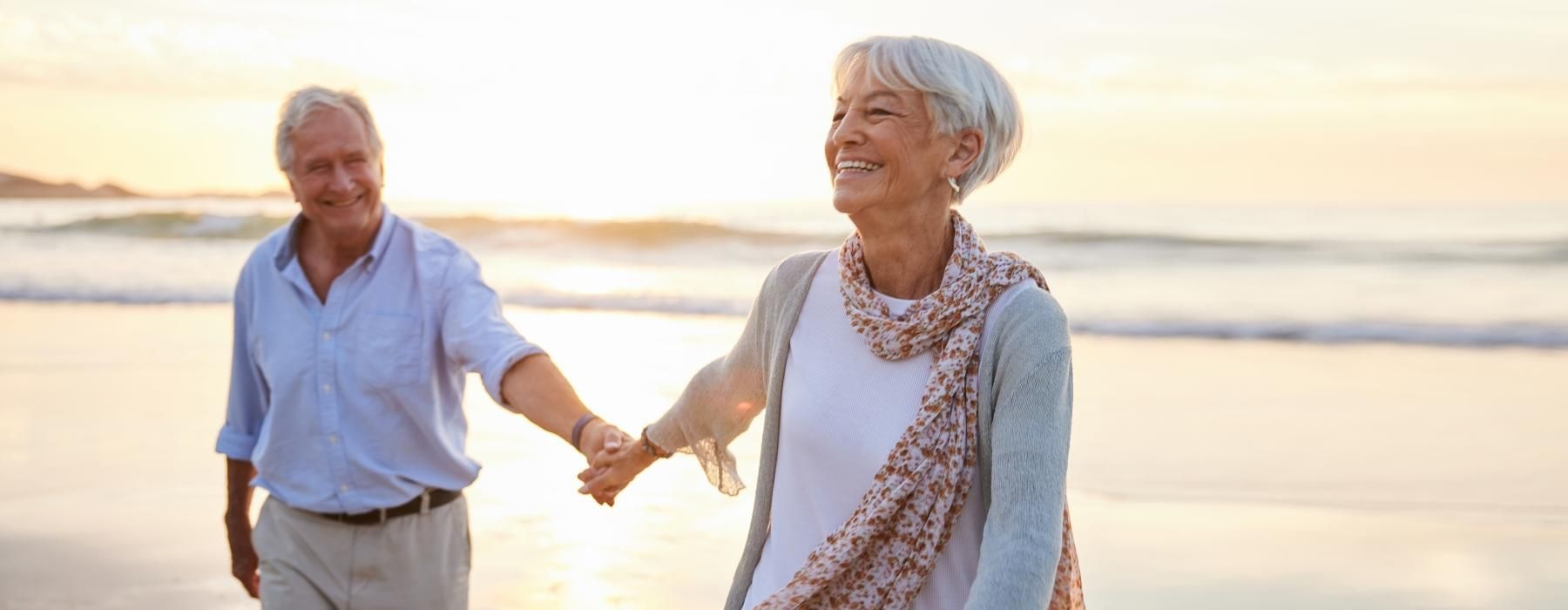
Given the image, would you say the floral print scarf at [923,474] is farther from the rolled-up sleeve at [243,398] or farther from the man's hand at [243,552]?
the man's hand at [243,552]

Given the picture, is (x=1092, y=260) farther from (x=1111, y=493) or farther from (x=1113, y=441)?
(x=1111, y=493)

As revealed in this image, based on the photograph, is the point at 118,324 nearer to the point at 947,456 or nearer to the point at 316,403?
the point at 316,403

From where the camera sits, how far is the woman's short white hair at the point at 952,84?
261 cm

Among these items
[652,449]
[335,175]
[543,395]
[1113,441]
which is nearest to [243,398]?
[335,175]

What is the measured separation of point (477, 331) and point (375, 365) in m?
0.26

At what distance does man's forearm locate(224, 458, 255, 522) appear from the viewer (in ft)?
12.9

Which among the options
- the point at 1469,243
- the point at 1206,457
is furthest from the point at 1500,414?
the point at 1469,243

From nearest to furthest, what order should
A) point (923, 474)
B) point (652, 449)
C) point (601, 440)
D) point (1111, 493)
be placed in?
point (923, 474), point (652, 449), point (601, 440), point (1111, 493)

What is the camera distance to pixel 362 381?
11.8 ft

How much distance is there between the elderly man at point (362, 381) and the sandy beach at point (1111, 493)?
7.69 feet

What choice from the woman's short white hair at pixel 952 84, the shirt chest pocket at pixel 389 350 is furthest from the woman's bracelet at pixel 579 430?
the woman's short white hair at pixel 952 84

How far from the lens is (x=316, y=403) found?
363 centimetres

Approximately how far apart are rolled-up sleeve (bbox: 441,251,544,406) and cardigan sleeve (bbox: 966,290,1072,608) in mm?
1400

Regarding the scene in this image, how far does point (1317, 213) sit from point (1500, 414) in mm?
17991
